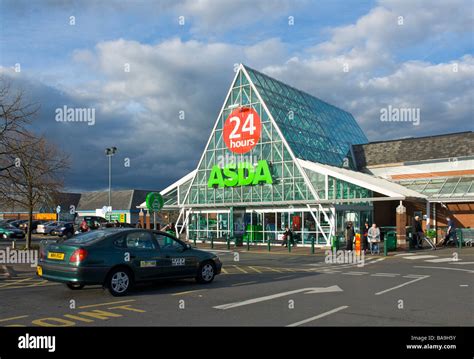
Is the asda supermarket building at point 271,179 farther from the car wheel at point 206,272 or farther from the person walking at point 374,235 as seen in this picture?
the car wheel at point 206,272

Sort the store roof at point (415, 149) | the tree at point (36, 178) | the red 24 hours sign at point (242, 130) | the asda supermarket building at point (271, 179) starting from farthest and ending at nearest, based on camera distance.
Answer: the store roof at point (415, 149), the red 24 hours sign at point (242, 130), the asda supermarket building at point (271, 179), the tree at point (36, 178)

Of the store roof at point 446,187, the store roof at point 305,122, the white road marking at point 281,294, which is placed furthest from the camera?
the store roof at point 305,122

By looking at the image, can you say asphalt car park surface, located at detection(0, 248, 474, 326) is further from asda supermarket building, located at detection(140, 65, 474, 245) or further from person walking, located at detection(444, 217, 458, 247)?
asda supermarket building, located at detection(140, 65, 474, 245)

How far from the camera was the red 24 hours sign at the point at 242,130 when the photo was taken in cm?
3362

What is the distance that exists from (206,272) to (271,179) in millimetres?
19315

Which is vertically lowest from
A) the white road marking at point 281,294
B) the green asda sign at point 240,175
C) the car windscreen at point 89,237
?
the white road marking at point 281,294

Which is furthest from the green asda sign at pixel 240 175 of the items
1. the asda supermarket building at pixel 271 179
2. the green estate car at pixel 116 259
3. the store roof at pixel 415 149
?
the green estate car at pixel 116 259

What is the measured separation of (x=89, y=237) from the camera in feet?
36.6

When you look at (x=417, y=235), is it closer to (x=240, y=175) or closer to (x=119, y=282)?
(x=240, y=175)

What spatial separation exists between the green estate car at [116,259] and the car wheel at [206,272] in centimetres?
34

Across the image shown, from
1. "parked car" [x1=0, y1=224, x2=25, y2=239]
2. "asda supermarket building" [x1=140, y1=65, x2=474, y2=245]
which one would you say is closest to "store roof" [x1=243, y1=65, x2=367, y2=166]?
"asda supermarket building" [x1=140, y1=65, x2=474, y2=245]

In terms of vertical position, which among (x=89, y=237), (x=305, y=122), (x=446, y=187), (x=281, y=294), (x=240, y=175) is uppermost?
(x=305, y=122)

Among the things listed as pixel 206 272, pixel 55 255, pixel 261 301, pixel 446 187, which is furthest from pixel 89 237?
pixel 446 187
